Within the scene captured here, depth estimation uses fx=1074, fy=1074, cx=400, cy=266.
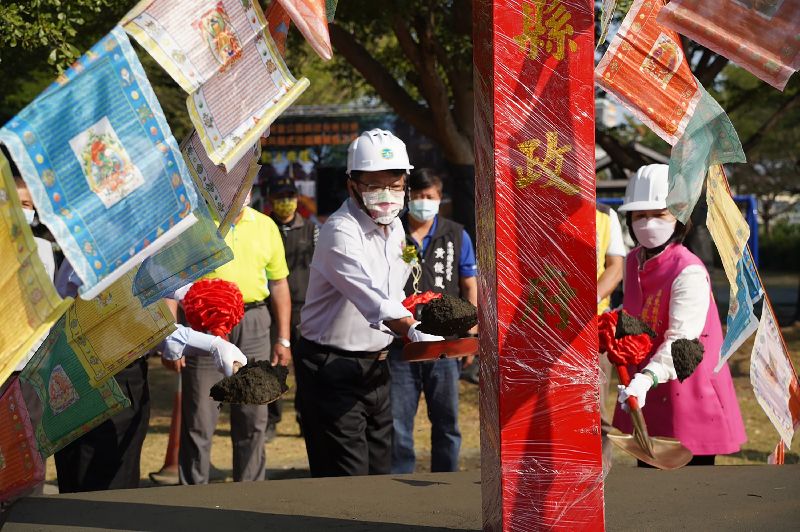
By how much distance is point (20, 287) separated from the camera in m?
2.45

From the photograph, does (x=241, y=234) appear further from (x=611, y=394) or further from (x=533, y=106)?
(x=611, y=394)

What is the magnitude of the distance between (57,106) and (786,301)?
18744 mm

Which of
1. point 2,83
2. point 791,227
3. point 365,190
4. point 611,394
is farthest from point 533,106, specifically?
point 791,227

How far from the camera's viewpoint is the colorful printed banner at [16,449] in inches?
133

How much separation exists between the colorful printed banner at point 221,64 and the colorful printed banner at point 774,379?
2097mm

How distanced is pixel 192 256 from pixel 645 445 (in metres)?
1.98

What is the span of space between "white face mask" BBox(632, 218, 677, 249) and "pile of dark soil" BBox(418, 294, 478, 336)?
3.65 feet

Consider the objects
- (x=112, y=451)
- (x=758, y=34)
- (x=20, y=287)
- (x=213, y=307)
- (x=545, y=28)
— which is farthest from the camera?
(x=112, y=451)

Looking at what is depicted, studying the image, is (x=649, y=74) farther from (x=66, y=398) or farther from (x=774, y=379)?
(x=66, y=398)

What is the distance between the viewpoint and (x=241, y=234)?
5.72 m

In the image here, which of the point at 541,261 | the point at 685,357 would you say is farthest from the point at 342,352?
the point at 541,261

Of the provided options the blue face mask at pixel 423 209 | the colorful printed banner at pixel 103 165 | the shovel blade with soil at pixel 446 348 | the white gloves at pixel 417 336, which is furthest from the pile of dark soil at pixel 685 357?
the blue face mask at pixel 423 209

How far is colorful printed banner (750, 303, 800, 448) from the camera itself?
13.0ft

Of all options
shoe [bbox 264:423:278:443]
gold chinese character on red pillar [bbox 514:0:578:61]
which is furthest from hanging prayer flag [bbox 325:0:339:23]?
shoe [bbox 264:423:278:443]
